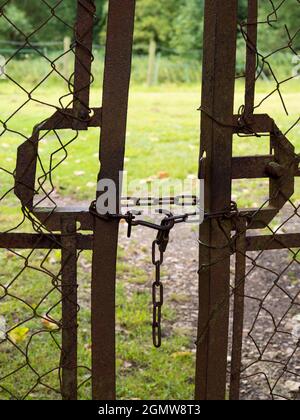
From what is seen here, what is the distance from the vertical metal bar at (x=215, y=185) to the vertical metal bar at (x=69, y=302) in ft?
1.09

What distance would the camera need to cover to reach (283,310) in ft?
9.68

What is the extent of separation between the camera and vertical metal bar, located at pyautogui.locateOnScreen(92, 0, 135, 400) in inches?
57.1

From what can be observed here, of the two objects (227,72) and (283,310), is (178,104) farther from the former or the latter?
(227,72)

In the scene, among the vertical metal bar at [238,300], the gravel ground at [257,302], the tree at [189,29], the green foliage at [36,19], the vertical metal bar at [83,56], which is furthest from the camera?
the tree at [189,29]

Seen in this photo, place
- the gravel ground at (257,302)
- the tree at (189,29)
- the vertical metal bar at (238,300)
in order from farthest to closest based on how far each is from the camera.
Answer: the tree at (189,29)
the gravel ground at (257,302)
the vertical metal bar at (238,300)

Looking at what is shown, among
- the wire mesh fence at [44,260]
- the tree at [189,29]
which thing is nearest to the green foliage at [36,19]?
the tree at [189,29]

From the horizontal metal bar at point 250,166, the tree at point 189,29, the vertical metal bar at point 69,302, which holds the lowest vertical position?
the vertical metal bar at point 69,302

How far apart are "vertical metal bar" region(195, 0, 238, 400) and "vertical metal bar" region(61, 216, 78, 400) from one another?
0.33m

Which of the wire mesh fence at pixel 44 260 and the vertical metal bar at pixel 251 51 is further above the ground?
the vertical metal bar at pixel 251 51

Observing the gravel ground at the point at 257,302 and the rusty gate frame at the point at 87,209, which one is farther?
the gravel ground at the point at 257,302

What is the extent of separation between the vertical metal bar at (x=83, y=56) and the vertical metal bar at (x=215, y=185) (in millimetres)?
288

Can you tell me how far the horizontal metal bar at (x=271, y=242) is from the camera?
65.4 inches

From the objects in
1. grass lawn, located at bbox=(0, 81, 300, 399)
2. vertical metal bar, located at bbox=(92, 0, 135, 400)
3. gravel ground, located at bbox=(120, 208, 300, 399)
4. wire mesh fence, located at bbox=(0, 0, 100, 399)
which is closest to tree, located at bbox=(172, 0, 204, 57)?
grass lawn, located at bbox=(0, 81, 300, 399)

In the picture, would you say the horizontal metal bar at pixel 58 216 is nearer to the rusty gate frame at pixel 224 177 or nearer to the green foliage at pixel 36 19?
the rusty gate frame at pixel 224 177
